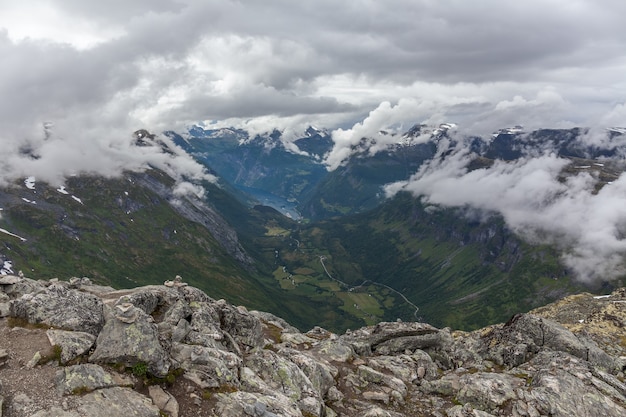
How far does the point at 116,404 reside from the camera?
2266 centimetres

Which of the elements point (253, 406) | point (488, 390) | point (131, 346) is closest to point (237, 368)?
point (253, 406)

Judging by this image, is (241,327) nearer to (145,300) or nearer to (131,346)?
(145,300)

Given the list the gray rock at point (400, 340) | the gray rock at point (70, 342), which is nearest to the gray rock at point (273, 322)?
the gray rock at point (400, 340)

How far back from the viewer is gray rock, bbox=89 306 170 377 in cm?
2622

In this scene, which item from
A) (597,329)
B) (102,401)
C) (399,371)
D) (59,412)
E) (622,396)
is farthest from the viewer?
(597,329)

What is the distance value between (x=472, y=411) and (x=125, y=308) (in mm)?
33036

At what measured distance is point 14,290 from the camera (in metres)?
38.9

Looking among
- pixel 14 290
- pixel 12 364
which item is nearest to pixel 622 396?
pixel 12 364

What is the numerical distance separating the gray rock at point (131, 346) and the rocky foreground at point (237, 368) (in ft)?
0.25

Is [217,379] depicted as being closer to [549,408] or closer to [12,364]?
[12,364]

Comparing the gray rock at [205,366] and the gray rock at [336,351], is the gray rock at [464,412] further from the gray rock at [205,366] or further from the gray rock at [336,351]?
the gray rock at [205,366]

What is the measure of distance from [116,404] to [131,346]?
484cm

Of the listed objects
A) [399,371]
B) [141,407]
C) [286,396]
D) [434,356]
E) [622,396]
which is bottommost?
[434,356]

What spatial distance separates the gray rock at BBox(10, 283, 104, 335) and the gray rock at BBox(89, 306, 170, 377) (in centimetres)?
255
